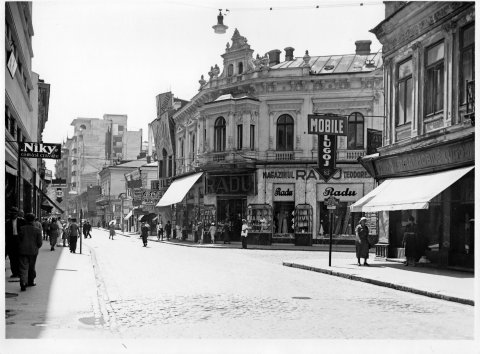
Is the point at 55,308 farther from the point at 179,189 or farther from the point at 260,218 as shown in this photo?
the point at 179,189

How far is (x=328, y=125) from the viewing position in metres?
26.6

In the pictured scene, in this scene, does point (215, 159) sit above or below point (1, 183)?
above

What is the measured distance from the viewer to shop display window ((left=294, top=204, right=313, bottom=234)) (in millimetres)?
39562

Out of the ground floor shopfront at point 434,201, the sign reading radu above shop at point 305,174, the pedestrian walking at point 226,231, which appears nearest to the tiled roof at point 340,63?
the sign reading radu above shop at point 305,174

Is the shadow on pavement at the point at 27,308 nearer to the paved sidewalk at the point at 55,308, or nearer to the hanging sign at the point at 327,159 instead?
the paved sidewalk at the point at 55,308

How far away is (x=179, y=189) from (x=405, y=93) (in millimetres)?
26493

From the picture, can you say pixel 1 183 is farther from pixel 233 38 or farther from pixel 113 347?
pixel 233 38

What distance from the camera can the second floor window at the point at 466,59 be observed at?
60.4 ft

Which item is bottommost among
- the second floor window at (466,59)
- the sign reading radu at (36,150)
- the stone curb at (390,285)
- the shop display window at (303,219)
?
the stone curb at (390,285)

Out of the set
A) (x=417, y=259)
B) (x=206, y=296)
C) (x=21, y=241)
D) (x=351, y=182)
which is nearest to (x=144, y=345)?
(x=206, y=296)

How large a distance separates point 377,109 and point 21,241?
28.4m

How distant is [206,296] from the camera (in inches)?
545

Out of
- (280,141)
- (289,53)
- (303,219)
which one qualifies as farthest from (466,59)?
(289,53)

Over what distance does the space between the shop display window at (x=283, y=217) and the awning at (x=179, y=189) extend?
6229mm
